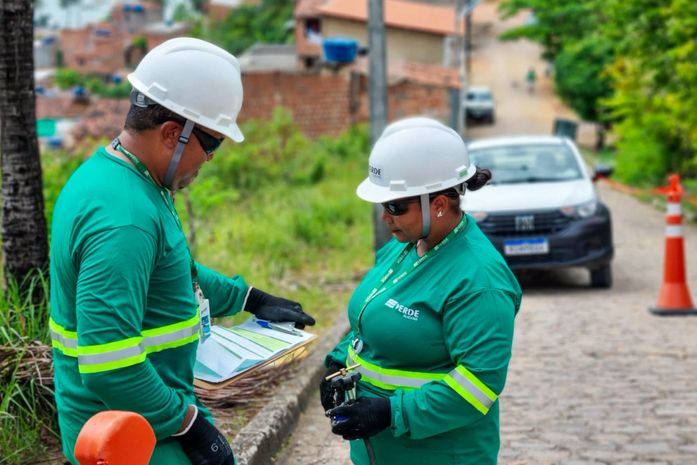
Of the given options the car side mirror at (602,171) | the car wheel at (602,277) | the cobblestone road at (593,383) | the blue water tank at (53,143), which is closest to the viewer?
the cobblestone road at (593,383)

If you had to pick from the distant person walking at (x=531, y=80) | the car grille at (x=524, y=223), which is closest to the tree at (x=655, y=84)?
the car grille at (x=524, y=223)

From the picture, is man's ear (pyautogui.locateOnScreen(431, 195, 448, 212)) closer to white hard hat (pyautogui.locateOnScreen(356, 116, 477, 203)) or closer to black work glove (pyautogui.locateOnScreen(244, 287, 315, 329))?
white hard hat (pyautogui.locateOnScreen(356, 116, 477, 203))

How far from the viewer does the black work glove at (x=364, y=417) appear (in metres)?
2.96

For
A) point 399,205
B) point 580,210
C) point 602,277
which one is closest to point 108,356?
point 399,205

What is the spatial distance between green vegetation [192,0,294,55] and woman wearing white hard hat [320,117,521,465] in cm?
7497

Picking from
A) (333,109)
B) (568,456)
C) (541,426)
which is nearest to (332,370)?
(568,456)

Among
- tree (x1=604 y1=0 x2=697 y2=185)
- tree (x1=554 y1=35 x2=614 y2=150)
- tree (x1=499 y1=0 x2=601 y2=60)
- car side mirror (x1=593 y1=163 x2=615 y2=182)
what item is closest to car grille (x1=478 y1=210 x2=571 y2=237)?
car side mirror (x1=593 y1=163 x2=615 y2=182)

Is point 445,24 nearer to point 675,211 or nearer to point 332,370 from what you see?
point 675,211

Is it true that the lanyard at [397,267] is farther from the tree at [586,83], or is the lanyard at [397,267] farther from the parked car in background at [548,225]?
the tree at [586,83]

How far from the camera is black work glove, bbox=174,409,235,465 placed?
283 centimetres

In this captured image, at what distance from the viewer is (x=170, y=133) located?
280 cm

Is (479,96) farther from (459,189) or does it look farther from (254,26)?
(459,189)

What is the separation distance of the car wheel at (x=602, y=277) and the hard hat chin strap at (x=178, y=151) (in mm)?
9393

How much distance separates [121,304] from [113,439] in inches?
13.2
